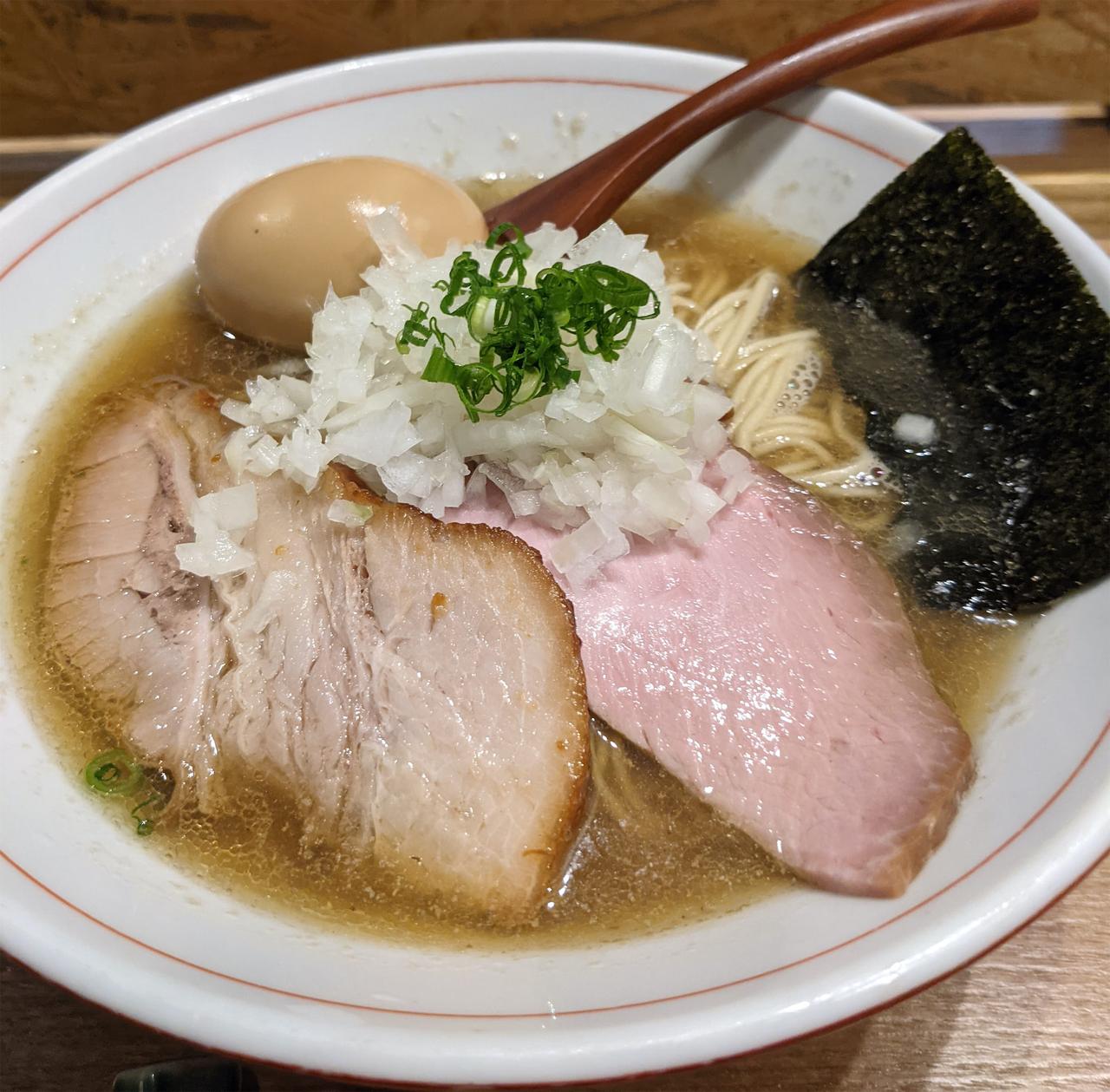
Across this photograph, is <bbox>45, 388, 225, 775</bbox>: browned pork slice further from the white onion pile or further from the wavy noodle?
the wavy noodle

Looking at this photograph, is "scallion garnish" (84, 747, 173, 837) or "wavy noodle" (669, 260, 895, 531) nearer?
"scallion garnish" (84, 747, 173, 837)

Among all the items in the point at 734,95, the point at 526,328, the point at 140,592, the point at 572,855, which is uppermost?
the point at 734,95

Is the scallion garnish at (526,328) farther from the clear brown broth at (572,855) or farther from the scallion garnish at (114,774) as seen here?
the scallion garnish at (114,774)

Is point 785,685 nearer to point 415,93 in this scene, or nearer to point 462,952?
point 462,952

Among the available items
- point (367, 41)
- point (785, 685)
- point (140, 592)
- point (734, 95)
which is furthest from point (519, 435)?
point (367, 41)

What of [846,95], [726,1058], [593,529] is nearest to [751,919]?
[726,1058]

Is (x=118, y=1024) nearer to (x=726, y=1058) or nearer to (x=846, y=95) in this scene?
(x=726, y=1058)

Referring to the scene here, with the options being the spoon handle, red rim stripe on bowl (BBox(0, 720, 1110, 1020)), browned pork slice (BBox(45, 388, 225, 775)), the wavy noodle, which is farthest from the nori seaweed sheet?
browned pork slice (BBox(45, 388, 225, 775))
